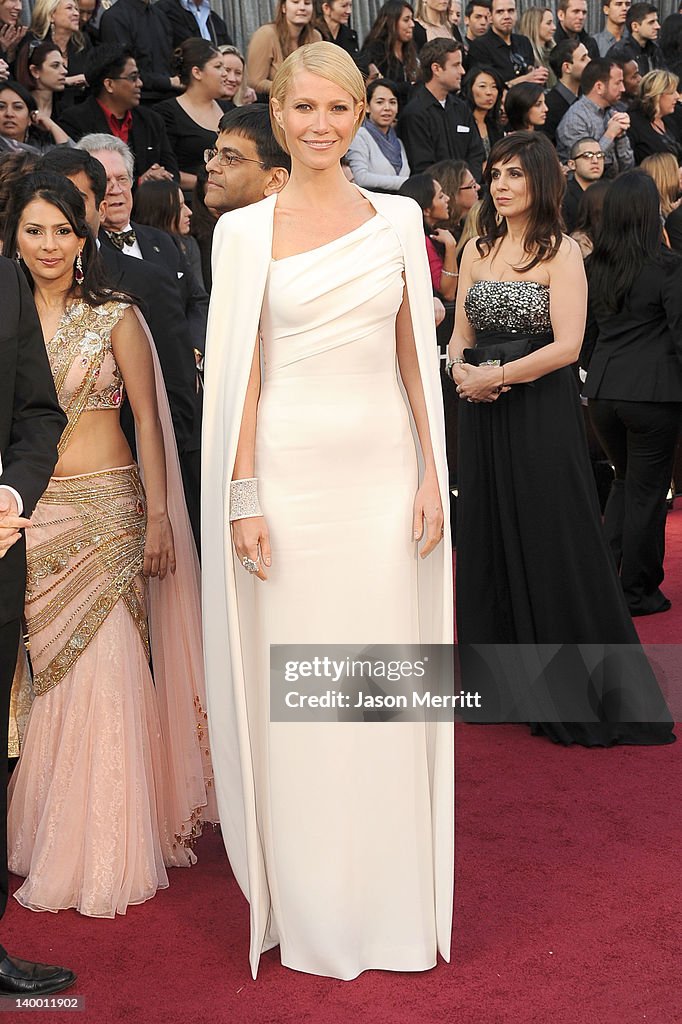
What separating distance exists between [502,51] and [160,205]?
6.41 m

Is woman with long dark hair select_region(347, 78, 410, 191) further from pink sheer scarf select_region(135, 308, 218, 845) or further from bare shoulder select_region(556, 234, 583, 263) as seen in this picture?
pink sheer scarf select_region(135, 308, 218, 845)

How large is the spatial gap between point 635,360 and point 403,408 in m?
2.90

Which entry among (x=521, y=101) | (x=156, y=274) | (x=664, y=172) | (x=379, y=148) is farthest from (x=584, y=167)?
(x=156, y=274)

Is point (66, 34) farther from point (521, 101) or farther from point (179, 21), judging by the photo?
point (521, 101)

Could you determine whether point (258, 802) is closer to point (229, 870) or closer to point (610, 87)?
point (229, 870)

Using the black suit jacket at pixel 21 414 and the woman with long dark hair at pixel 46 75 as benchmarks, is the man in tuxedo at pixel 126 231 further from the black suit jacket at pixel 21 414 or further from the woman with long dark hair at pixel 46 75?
the woman with long dark hair at pixel 46 75

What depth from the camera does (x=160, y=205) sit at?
5152 mm

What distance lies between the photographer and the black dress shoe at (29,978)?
2543 mm

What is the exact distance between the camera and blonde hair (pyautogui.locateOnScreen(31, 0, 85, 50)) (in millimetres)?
7887

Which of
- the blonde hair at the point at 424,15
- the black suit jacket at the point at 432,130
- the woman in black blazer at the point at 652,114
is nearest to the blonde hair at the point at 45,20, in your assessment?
the black suit jacket at the point at 432,130

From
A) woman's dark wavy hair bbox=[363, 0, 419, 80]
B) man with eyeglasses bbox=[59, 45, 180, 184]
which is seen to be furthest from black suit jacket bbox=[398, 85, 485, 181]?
man with eyeglasses bbox=[59, 45, 180, 184]

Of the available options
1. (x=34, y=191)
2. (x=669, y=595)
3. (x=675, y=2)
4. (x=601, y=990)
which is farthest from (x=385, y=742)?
(x=675, y=2)

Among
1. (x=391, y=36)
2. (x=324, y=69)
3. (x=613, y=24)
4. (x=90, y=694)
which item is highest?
(x=613, y=24)

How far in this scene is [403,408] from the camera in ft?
8.88
